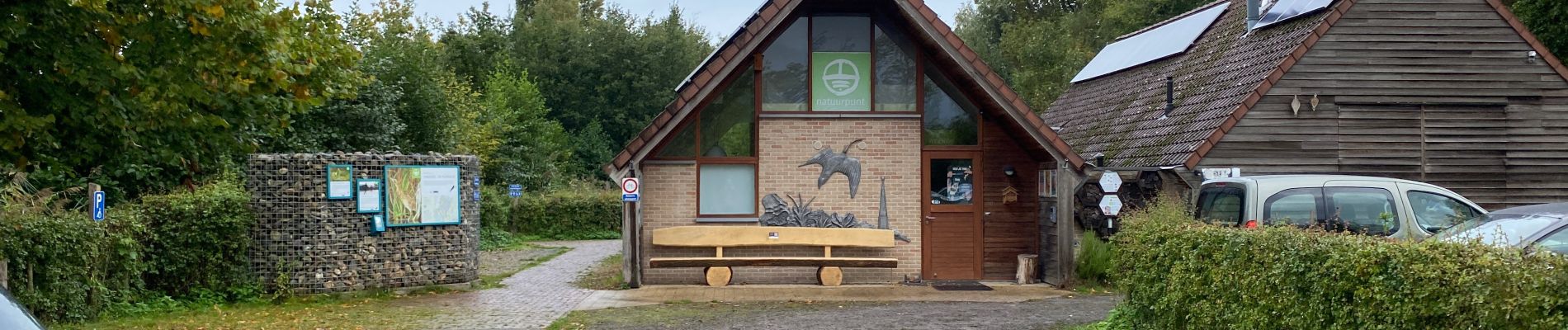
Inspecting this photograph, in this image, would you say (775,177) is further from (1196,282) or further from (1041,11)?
(1041,11)

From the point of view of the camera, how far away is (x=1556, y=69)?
1933 centimetres

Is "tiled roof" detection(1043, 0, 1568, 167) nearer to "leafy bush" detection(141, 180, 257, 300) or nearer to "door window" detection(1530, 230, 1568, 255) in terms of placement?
"door window" detection(1530, 230, 1568, 255)

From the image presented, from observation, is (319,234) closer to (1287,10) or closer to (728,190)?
(728,190)

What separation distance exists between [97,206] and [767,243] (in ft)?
24.3

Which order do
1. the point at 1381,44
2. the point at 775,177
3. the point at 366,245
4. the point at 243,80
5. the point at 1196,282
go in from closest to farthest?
the point at 1196,282, the point at 243,80, the point at 366,245, the point at 775,177, the point at 1381,44

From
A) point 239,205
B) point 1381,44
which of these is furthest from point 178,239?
point 1381,44

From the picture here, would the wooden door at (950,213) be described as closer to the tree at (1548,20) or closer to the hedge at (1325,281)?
the hedge at (1325,281)

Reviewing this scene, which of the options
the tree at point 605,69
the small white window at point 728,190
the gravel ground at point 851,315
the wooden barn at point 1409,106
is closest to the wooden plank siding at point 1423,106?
the wooden barn at point 1409,106

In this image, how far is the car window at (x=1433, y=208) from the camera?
44.4ft

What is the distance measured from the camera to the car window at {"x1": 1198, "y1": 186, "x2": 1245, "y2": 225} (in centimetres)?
1378

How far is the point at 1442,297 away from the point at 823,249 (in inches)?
422

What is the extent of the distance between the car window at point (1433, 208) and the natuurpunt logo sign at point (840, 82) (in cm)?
634

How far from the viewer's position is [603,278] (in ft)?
59.0

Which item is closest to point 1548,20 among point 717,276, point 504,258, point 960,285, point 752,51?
point 960,285
